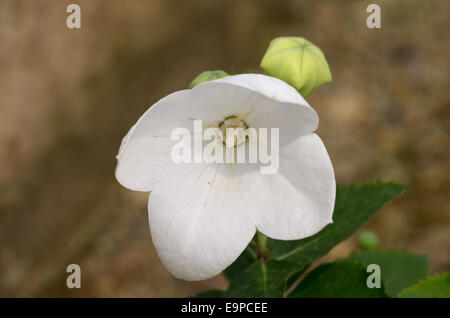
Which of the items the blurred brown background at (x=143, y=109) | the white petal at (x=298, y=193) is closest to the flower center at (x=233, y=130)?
the white petal at (x=298, y=193)

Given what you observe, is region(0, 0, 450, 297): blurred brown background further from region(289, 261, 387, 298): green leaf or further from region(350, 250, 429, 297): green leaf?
region(289, 261, 387, 298): green leaf

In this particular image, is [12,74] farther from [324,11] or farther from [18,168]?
[324,11]

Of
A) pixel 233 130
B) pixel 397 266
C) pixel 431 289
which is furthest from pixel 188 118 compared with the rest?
pixel 397 266

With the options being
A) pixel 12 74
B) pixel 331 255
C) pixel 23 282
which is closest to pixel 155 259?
pixel 23 282

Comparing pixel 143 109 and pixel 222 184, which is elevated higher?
pixel 143 109

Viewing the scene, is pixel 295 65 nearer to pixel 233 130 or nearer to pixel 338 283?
pixel 233 130

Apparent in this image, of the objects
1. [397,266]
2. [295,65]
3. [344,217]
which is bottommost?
[397,266]

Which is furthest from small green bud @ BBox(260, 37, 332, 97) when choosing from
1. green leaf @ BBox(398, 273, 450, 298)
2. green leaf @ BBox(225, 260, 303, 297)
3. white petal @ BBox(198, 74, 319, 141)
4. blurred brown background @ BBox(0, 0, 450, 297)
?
blurred brown background @ BBox(0, 0, 450, 297)
